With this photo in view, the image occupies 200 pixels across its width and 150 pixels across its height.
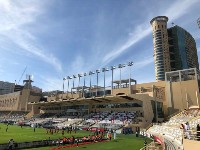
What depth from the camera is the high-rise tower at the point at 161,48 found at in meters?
156

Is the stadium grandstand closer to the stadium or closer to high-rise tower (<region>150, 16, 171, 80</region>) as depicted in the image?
the stadium

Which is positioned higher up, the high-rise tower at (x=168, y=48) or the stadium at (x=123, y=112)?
the high-rise tower at (x=168, y=48)

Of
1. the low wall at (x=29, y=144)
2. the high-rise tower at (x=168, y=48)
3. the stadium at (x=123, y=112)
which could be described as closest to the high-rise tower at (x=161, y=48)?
the high-rise tower at (x=168, y=48)

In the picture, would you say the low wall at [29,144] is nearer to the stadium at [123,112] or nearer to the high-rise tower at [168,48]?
the stadium at [123,112]

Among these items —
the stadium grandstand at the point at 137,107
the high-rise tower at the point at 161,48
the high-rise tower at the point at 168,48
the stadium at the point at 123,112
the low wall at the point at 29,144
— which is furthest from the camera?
the high-rise tower at the point at 168,48

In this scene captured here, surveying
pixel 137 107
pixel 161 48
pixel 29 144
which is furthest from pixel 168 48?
pixel 29 144

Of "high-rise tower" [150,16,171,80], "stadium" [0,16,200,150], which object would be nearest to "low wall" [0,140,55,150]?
"stadium" [0,16,200,150]

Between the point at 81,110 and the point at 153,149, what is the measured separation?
67537 mm

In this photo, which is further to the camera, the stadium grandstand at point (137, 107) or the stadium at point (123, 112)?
the stadium grandstand at point (137, 107)

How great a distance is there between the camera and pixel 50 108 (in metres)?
114

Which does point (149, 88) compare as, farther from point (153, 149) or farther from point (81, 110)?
point (153, 149)

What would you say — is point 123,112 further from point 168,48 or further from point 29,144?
point 168,48

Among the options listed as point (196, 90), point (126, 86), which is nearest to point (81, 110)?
point (126, 86)

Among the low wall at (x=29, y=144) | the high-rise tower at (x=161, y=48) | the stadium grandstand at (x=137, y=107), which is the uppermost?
the high-rise tower at (x=161, y=48)
